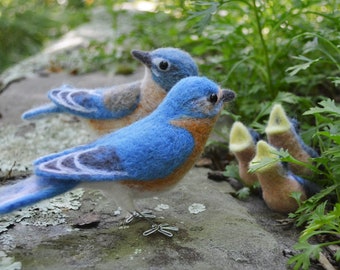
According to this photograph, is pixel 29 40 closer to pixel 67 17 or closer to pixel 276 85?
pixel 67 17

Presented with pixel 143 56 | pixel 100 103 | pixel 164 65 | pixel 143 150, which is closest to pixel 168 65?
pixel 164 65

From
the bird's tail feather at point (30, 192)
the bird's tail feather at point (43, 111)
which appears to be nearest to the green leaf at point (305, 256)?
the bird's tail feather at point (30, 192)

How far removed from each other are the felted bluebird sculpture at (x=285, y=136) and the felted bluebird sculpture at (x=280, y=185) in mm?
102

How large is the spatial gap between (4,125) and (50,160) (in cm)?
160

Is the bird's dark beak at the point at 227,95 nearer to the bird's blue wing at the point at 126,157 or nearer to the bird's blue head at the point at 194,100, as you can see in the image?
the bird's blue head at the point at 194,100

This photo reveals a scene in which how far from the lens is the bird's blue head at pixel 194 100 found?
1.88 meters

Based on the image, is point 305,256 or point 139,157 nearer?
point 305,256

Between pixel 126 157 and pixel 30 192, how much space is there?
344mm

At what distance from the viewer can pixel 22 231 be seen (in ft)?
6.28

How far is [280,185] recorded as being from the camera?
2.13 m

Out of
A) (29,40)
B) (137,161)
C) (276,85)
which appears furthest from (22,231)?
(29,40)

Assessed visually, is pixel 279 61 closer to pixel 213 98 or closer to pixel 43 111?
pixel 213 98

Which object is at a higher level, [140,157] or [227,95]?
[227,95]

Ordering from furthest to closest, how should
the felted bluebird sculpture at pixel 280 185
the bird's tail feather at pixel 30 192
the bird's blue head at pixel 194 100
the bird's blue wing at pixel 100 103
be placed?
the bird's blue wing at pixel 100 103 → the felted bluebird sculpture at pixel 280 185 → the bird's blue head at pixel 194 100 → the bird's tail feather at pixel 30 192
